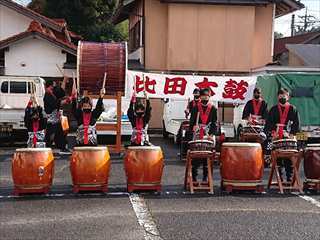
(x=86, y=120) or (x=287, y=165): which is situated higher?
(x=86, y=120)

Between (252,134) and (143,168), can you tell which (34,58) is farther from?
(143,168)

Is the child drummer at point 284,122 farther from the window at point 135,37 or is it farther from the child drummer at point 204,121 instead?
the window at point 135,37

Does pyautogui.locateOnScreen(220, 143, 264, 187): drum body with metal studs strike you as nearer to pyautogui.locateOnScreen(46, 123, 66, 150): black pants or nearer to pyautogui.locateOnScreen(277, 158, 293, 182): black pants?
pyautogui.locateOnScreen(277, 158, 293, 182): black pants

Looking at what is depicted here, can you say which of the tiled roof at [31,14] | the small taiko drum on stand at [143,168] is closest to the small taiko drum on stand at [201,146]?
the small taiko drum on stand at [143,168]

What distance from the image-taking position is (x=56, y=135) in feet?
47.1

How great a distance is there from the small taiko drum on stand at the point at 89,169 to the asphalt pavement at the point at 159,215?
175mm

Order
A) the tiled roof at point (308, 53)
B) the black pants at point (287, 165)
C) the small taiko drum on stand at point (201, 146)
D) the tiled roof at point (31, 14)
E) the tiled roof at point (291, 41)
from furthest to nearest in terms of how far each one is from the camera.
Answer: the tiled roof at point (291, 41), the tiled roof at point (308, 53), the tiled roof at point (31, 14), the black pants at point (287, 165), the small taiko drum on stand at point (201, 146)

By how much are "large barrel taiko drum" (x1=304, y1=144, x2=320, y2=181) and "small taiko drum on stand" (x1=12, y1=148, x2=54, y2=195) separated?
4.56 m

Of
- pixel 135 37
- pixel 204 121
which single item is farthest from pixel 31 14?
pixel 204 121

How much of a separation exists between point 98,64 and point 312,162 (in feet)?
19.2

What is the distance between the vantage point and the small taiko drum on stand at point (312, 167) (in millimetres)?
9453

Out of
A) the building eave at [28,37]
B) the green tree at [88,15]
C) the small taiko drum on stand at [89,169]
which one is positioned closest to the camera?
the small taiko drum on stand at [89,169]

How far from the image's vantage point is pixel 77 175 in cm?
898

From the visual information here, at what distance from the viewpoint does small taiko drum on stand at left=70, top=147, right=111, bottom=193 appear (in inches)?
352
